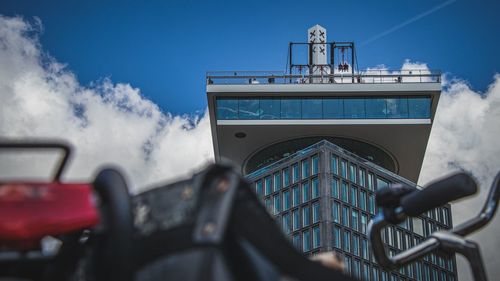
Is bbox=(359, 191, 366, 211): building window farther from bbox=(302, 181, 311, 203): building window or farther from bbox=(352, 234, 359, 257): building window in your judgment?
bbox=(302, 181, 311, 203): building window

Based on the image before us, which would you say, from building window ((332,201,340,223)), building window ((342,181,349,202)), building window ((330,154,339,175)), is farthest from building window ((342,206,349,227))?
building window ((330,154,339,175))

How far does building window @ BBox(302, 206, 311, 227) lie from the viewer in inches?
2140

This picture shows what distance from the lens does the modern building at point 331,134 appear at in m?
56.3

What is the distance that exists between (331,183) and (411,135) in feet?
31.6

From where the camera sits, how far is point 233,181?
1.12 meters

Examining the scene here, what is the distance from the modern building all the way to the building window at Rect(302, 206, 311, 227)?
8cm

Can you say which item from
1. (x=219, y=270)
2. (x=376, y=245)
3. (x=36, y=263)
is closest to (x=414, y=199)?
(x=376, y=245)

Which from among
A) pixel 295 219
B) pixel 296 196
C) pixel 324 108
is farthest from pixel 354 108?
pixel 295 219

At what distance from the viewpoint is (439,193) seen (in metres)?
1.71

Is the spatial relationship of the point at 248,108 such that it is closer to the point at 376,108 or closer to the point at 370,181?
the point at 376,108

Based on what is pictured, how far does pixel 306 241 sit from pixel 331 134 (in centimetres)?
1161

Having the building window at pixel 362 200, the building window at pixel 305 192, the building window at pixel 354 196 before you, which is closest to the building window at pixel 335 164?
the building window at pixel 354 196

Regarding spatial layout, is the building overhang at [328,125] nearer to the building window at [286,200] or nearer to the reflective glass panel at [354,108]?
the reflective glass panel at [354,108]

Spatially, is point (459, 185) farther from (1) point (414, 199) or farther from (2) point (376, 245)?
(2) point (376, 245)
